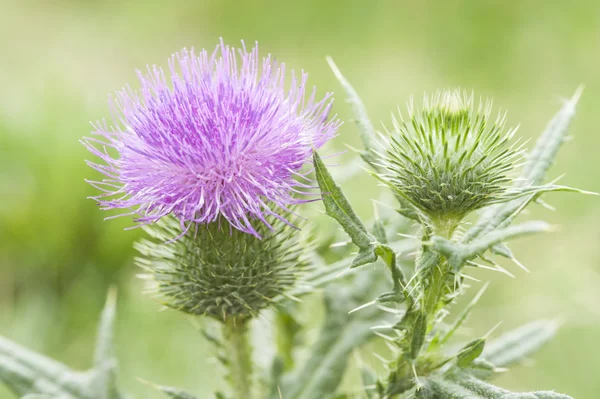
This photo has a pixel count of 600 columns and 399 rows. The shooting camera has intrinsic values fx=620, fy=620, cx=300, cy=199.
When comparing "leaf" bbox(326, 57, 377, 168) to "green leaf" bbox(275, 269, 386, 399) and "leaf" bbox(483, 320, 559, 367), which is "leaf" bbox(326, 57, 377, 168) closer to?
"green leaf" bbox(275, 269, 386, 399)

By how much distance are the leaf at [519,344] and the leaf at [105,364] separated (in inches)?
63.7

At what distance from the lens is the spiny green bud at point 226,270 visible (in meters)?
2.33

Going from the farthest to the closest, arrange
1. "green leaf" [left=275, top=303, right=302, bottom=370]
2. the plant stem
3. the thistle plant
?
1. "green leaf" [left=275, top=303, right=302, bottom=370]
2. the plant stem
3. the thistle plant

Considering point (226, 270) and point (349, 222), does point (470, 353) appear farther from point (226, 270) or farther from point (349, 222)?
point (226, 270)

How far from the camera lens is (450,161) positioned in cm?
209

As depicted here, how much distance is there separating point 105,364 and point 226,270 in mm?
820

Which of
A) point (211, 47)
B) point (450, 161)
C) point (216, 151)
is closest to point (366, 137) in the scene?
point (450, 161)

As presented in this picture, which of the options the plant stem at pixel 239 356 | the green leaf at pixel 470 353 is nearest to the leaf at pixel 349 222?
the green leaf at pixel 470 353

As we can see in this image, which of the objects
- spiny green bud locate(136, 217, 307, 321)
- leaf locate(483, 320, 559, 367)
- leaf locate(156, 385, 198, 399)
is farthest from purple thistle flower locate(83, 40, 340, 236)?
leaf locate(483, 320, 559, 367)

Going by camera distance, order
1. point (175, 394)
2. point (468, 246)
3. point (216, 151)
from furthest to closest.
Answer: point (175, 394), point (216, 151), point (468, 246)

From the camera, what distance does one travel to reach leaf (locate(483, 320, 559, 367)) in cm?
272

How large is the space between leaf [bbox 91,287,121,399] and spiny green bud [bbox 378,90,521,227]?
4.70 feet

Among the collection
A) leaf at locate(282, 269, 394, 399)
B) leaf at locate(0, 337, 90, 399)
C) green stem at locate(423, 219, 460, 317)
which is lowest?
leaf at locate(0, 337, 90, 399)

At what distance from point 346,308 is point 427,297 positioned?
696 millimetres
